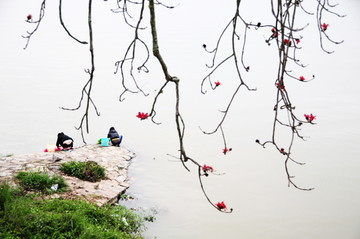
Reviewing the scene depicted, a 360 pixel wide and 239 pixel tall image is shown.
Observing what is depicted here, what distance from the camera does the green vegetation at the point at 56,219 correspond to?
134 inches

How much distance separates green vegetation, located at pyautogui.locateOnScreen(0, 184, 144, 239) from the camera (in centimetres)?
340

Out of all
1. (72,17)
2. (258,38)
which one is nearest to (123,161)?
(258,38)

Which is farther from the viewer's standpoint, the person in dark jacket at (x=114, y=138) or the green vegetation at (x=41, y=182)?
the person in dark jacket at (x=114, y=138)

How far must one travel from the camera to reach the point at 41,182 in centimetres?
477

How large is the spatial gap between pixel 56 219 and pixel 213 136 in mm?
5067

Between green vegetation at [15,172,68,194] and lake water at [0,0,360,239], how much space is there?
3.57ft

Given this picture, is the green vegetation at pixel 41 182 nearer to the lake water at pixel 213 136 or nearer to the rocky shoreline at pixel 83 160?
the rocky shoreline at pixel 83 160

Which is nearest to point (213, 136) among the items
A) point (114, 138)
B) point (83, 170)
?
point (114, 138)

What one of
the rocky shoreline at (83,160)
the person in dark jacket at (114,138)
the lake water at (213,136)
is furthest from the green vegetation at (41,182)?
the person in dark jacket at (114,138)

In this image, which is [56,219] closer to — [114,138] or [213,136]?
[114,138]

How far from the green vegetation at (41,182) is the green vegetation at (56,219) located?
27 cm

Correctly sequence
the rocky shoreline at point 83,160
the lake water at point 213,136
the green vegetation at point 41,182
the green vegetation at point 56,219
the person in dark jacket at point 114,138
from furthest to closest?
the person in dark jacket at point 114,138 < the lake water at point 213,136 < the rocky shoreline at point 83,160 < the green vegetation at point 41,182 < the green vegetation at point 56,219

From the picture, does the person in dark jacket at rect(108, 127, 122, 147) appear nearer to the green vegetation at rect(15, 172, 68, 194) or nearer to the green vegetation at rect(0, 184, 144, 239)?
the green vegetation at rect(15, 172, 68, 194)

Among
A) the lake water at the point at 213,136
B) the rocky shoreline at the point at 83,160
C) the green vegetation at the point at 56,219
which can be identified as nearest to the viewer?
the green vegetation at the point at 56,219
